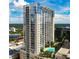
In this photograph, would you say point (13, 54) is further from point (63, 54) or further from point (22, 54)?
point (63, 54)

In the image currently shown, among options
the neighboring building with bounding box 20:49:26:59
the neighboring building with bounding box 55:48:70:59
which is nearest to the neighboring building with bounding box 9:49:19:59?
the neighboring building with bounding box 20:49:26:59

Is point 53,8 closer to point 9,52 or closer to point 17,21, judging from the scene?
point 17,21

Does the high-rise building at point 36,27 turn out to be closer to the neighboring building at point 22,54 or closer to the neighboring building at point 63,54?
the neighboring building at point 22,54

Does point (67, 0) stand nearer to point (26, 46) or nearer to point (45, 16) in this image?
point (45, 16)

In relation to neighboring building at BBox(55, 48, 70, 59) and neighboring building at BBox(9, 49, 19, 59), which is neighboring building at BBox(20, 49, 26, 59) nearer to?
neighboring building at BBox(9, 49, 19, 59)

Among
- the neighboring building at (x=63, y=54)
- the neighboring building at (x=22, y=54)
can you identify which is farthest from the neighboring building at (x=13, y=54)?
the neighboring building at (x=63, y=54)

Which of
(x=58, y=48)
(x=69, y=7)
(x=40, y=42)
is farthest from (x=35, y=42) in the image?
(x=69, y=7)
